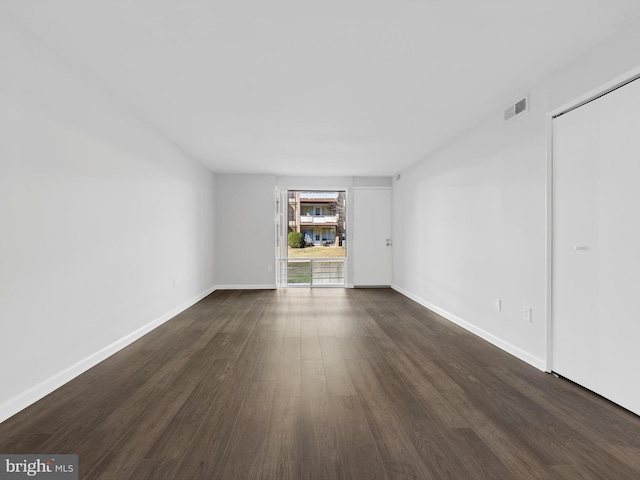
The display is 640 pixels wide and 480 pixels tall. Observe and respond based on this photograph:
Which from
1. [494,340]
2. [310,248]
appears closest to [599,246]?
[494,340]

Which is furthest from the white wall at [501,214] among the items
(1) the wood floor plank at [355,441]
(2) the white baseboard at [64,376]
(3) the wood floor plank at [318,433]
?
(2) the white baseboard at [64,376]

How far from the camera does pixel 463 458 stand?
165 centimetres

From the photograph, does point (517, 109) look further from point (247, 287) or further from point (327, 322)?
point (247, 287)

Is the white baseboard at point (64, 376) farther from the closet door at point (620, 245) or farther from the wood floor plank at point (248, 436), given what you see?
the closet door at point (620, 245)

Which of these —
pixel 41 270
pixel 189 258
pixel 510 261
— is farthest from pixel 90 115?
pixel 510 261

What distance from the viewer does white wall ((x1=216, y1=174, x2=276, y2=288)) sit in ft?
22.9

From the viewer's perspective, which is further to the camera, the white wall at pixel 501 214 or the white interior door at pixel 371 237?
the white interior door at pixel 371 237

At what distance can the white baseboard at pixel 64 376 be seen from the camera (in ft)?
6.66

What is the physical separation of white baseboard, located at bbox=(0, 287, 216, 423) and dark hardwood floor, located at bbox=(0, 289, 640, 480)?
7cm

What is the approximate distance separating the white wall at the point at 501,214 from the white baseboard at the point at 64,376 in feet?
12.1

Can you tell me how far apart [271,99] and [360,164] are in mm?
3078

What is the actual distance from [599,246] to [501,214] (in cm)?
111

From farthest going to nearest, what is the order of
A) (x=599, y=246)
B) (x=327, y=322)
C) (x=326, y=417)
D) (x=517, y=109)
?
1. (x=327, y=322)
2. (x=517, y=109)
3. (x=599, y=246)
4. (x=326, y=417)

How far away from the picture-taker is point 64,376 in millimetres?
2482
